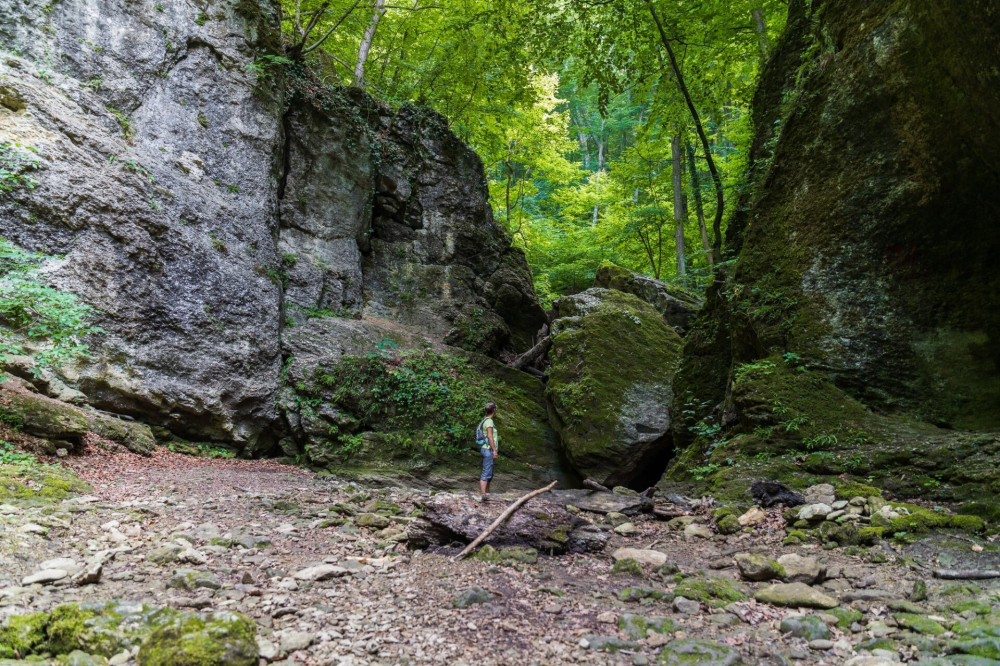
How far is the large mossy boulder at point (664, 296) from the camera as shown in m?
14.0

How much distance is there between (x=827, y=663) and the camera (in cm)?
252

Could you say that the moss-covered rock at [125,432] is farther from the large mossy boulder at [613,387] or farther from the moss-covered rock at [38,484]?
the large mossy boulder at [613,387]

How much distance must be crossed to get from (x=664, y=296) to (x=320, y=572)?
1248cm

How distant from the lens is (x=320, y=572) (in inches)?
147

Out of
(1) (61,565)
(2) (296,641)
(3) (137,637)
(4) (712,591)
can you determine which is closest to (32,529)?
(1) (61,565)

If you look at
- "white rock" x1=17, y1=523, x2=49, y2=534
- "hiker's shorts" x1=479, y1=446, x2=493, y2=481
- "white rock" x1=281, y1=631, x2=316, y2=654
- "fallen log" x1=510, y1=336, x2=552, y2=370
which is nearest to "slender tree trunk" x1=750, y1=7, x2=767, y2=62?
"fallen log" x1=510, y1=336, x2=552, y2=370

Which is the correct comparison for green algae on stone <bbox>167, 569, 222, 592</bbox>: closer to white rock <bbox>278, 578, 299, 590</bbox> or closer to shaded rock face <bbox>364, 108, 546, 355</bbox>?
white rock <bbox>278, 578, 299, 590</bbox>

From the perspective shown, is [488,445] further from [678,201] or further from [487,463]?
[678,201]

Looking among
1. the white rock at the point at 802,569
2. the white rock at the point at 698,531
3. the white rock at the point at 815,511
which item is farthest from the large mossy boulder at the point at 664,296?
the white rock at the point at 802,569

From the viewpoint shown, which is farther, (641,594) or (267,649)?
(641,594)

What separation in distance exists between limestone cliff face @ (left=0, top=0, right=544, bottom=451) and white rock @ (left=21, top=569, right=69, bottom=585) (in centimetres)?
535

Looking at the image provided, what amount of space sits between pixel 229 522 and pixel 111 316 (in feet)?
16.2

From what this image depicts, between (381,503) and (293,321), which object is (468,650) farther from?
(293,321)

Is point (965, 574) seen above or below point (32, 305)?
below
